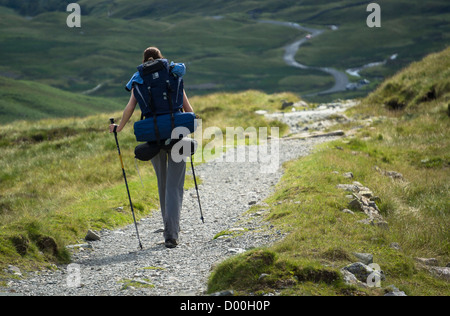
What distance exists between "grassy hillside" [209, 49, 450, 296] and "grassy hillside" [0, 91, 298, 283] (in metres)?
3.78

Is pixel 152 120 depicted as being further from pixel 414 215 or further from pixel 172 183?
pixel 414 215

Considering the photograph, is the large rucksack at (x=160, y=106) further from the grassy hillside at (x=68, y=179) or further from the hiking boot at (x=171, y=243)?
the grassy hillside at (x=68, y=179)

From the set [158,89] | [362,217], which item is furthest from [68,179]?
[362,217]

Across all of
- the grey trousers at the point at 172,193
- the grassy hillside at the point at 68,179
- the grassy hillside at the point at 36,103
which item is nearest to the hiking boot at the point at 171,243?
the grey trousers at the point at 172,193

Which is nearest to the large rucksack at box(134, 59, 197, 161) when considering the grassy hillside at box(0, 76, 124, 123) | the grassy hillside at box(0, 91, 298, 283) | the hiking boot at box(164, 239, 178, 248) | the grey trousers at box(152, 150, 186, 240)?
the grey trousers at box(152, 150, 186, 240)

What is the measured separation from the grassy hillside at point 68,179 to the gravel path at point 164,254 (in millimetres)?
589

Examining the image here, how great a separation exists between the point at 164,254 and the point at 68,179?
12.5 metres

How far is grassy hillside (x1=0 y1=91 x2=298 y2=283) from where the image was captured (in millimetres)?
9070

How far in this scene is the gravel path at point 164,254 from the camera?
7.04 metres

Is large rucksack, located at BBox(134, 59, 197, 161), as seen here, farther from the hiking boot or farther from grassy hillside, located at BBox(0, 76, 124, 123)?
grassy hillside, located at BBox(0, 76, 124, 123)

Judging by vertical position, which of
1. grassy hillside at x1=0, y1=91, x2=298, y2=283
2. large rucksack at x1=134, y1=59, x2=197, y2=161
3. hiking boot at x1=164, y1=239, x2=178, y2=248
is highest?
large rucksack at x1=134, y1=59, x2=197, y2=161

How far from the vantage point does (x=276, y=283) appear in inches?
247

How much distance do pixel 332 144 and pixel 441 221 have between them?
30.6 ft

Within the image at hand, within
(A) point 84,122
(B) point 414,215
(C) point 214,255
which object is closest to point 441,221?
(B) point 414,215
